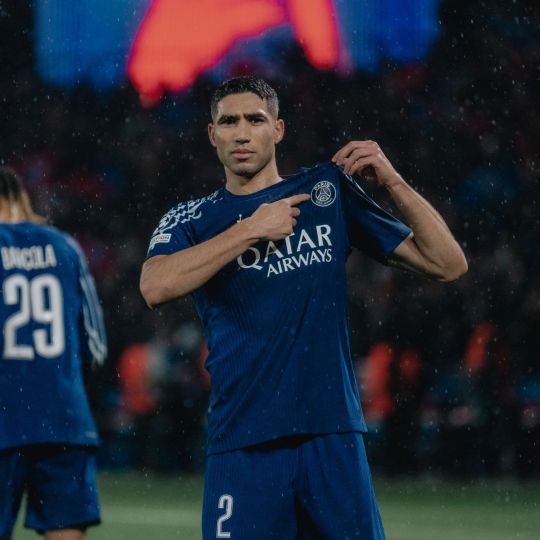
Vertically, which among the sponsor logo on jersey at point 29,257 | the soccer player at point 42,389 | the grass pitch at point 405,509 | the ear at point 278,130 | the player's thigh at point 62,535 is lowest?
the grass pitch at point 405,509

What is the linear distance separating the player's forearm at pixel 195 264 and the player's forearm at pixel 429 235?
16.2 inches

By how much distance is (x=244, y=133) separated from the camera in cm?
315

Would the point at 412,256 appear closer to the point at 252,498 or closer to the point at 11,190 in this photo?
the point at 252,498

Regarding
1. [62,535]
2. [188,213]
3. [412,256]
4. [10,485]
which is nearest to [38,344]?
[10,485]

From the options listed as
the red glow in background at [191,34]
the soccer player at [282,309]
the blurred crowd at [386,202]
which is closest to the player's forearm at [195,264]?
the soccer player at [282,309]

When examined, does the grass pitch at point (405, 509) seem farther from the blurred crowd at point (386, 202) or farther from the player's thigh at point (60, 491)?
the player's thigh at point (60, 491)

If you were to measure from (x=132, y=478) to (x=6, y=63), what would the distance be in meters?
5.67

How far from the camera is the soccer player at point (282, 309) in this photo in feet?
9.73

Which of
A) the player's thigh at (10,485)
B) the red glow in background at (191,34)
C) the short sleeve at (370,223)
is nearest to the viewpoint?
the short sleeve at (370,223)

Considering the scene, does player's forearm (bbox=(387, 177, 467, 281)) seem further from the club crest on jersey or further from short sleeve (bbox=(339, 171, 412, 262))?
the club crest on jersey

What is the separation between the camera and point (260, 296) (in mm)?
3057

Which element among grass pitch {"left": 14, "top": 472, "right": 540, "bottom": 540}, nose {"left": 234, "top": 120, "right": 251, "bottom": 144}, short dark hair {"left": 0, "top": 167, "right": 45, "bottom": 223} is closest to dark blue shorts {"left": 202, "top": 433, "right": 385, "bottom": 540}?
nose {"left": 234, "top": 120, "right": 251, "bottom": 144}

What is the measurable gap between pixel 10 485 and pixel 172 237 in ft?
4.72

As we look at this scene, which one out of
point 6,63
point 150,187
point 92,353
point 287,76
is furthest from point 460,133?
point 92,353
